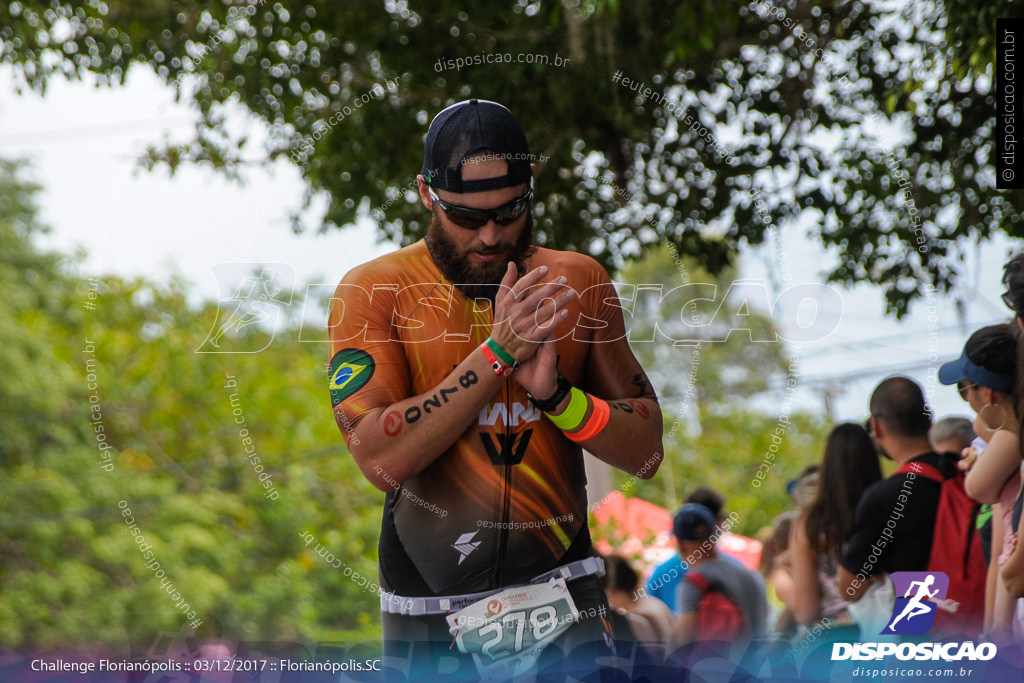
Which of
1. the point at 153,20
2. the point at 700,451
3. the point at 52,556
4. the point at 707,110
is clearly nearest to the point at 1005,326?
the point at 707,110

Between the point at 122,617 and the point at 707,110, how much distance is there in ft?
34.1

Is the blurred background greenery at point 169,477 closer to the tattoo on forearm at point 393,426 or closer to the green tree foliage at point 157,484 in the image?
the green tree foliage at point 157,484

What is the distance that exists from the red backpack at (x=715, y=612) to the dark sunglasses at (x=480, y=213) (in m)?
2.60

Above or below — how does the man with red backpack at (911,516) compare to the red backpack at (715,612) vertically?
above

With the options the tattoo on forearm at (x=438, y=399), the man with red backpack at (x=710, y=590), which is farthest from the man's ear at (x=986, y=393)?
the tattoo on forearm at (x=438, y=399)

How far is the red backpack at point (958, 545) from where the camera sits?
127 inches

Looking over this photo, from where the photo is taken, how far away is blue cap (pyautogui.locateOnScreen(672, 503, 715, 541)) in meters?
4.60

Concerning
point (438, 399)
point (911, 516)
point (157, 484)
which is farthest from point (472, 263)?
point (157, 484)

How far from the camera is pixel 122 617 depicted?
1213cm

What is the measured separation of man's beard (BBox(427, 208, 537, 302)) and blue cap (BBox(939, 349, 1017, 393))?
1575 millimetres

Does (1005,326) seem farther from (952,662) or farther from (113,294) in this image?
(113,294)

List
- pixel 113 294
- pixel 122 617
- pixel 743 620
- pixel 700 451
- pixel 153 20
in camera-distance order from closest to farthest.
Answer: pixel 743 620
pixel 153 20
pixel 113 294
pixel 122 617
pixel 700 451

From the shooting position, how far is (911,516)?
342 centimetres

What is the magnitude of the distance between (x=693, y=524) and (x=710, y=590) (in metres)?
0.32
